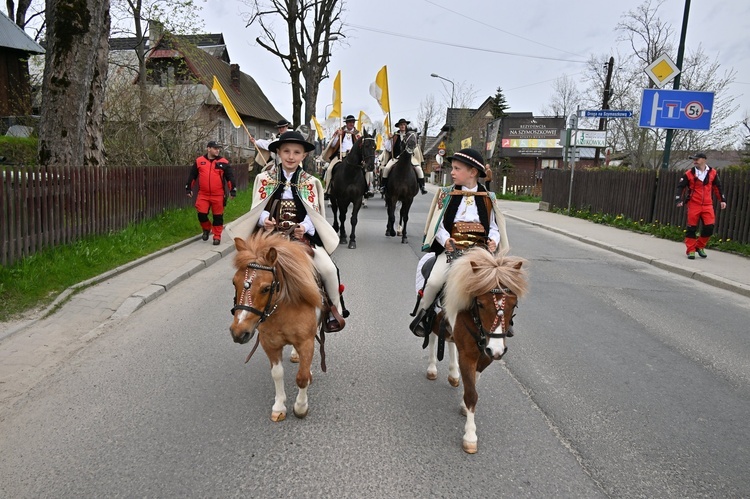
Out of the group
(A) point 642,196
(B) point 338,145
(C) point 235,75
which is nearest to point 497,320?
(B) point 338,145

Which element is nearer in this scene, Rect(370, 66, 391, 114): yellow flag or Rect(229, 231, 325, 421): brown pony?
Rect(229, 231, 325, 421): brown pony

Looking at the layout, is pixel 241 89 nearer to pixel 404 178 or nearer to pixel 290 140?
pixel 404 178

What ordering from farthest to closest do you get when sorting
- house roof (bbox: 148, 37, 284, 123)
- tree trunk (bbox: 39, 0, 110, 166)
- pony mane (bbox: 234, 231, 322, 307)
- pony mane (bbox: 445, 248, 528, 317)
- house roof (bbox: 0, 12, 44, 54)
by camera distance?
house roof (bbox: 148, 37, 284, 123)
house roof (bbox: 0, 12, 44, 54)
tree trunk (bbox: 39, 0, 110, 166)
pony mane (bbox: 234, 231, 322, 307)
pony mane (bbox: 445, 248, 528, 317)

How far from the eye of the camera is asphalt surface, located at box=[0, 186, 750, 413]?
4.66 m

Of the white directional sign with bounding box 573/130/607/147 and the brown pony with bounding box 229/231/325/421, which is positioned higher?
the white directional sign with bounding box 573/130/607/147

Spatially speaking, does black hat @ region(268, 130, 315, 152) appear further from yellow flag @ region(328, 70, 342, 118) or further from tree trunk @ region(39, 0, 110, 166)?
yellow flag @ region(328, 70, 342, 118)

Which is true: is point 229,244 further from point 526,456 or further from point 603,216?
point 603,216

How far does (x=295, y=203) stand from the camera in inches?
175

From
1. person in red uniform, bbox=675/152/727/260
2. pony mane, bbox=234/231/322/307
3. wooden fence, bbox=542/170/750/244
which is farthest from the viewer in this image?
wooden fence, bbox=542/170/750/244

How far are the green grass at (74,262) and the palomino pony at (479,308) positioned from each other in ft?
16.6

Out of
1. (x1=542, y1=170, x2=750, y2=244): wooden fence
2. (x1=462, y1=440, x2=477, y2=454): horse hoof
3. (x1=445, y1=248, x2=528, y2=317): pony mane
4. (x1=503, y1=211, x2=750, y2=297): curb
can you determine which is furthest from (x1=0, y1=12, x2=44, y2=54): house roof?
(x1=462, y1=440, x2=477, y2=454): horse hoof

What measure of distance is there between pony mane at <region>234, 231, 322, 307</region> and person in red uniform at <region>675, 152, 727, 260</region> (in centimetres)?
1000

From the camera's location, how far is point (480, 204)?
14.1 ft

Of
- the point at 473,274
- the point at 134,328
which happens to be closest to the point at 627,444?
the point at 473,274
